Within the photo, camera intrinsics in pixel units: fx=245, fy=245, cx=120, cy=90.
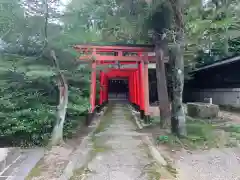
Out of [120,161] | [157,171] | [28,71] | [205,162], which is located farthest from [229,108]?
[28,71]

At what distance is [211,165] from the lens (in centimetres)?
463

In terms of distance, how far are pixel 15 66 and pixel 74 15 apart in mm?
1717

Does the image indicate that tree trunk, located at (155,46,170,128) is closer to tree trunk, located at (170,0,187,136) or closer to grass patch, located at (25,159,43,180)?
tree trunk, located at (170,0,187,136)

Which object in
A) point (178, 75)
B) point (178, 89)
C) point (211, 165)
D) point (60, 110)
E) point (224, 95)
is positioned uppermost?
point (178, 75)

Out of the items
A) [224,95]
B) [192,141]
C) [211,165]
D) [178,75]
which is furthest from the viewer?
[224,95]

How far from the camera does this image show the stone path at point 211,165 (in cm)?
410

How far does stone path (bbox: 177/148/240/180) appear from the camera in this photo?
4.10 meters

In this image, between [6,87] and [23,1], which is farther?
[6,87]

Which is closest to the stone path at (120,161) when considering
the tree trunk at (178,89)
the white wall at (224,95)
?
the tree trunk at (178,89)

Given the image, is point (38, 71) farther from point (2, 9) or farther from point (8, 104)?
point (2, 9)

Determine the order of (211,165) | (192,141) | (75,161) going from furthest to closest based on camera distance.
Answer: (192,141)
(75,161)
(211,165)

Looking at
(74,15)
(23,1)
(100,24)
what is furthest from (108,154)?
(100,24)

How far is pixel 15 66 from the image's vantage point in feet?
17.6

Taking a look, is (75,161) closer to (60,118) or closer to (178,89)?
(60,118)
